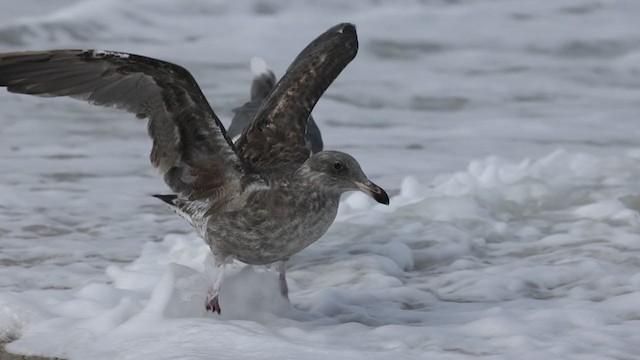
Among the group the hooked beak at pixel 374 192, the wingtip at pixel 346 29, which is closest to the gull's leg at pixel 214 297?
the hooked beak at pixel 374 192

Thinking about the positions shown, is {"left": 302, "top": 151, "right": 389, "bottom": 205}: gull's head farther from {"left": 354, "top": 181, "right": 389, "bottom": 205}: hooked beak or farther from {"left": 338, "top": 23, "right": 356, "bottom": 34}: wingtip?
{"left": 338, "top": 23, "right": 356, "bottom": 34}: wingtip

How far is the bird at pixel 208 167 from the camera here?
17.8ft

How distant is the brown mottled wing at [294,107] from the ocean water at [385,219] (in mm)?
577

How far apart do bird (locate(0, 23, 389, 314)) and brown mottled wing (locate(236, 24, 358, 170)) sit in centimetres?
22

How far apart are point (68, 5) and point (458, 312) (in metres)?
9.79

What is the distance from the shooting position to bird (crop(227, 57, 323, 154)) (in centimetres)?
720

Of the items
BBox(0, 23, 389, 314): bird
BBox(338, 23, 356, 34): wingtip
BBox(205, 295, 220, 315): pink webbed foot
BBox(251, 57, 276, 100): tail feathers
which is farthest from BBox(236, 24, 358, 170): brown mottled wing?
BBox(251, 57, 276, 100): tail feathers

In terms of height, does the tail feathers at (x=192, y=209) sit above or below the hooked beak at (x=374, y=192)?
below

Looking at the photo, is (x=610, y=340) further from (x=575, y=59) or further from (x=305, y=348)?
(x=575, y=59)

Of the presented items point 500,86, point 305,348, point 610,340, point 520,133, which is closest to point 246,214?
point 305,348

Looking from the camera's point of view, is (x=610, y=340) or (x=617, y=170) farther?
(x=617, y=170)

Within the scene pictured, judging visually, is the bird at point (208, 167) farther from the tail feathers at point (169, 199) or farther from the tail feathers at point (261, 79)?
the tail feathers at point (261, 79)

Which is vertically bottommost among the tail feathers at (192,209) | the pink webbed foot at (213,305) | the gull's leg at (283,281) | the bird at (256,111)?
the pink webbed foot at (213,305)

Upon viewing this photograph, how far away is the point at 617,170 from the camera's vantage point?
26.6 feet
